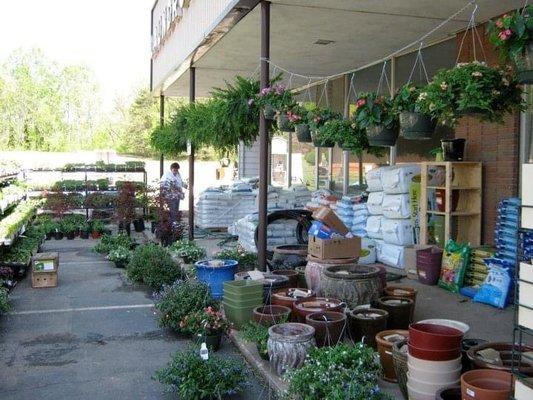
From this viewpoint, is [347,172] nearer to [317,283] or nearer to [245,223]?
[245,223]

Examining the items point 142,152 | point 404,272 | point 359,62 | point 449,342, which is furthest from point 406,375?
point 142,152

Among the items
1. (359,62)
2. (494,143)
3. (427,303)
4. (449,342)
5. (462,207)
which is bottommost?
(427,303)

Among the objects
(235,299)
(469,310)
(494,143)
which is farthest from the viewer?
(494,143)

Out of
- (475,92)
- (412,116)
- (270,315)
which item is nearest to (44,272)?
(270,315)

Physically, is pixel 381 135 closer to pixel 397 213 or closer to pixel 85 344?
pixel 397 213

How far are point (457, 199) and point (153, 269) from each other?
14.9ft

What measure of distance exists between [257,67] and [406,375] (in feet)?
28.9

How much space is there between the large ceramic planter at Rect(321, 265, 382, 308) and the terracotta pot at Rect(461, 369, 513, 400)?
2.30 metres

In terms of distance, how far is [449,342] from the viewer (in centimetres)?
376

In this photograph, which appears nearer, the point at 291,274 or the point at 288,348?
the point at 288,348

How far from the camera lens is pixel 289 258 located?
7.97m

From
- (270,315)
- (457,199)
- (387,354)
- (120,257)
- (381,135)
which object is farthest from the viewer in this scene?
(120,257)

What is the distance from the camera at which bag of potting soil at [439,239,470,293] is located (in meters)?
7.35

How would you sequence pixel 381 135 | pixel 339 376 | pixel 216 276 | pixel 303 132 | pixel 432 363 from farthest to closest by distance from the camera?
pixel 303 132 < pixel 216 276 < pixel 381 135 < pixel 339 376 < pixel 432 363
